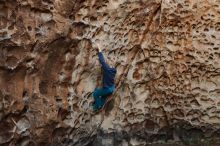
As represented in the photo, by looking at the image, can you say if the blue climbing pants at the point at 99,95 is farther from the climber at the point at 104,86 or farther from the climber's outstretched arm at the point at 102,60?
the climber's outstretched arm at the point at 102,60

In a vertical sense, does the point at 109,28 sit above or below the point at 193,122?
Answer: above

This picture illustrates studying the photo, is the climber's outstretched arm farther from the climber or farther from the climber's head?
the climber's head

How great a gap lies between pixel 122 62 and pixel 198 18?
3.88ft

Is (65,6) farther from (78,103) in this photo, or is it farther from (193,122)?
(193,122)

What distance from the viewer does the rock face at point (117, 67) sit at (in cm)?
513

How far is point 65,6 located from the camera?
5.44 meters

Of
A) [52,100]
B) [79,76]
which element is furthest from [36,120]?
[79,76]

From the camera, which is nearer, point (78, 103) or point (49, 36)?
point (49, 36)

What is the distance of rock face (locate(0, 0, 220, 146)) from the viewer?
16.8ft

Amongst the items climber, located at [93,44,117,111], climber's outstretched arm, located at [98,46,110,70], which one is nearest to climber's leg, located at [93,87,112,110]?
climber, located at [93,44,117,111]

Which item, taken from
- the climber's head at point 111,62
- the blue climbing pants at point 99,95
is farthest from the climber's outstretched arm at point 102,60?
the blue climbing pants at point 99,95

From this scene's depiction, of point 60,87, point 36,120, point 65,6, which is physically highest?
point 65,6

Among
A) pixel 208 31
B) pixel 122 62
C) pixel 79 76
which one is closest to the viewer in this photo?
pixel 79 76

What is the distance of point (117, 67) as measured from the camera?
241 inches
